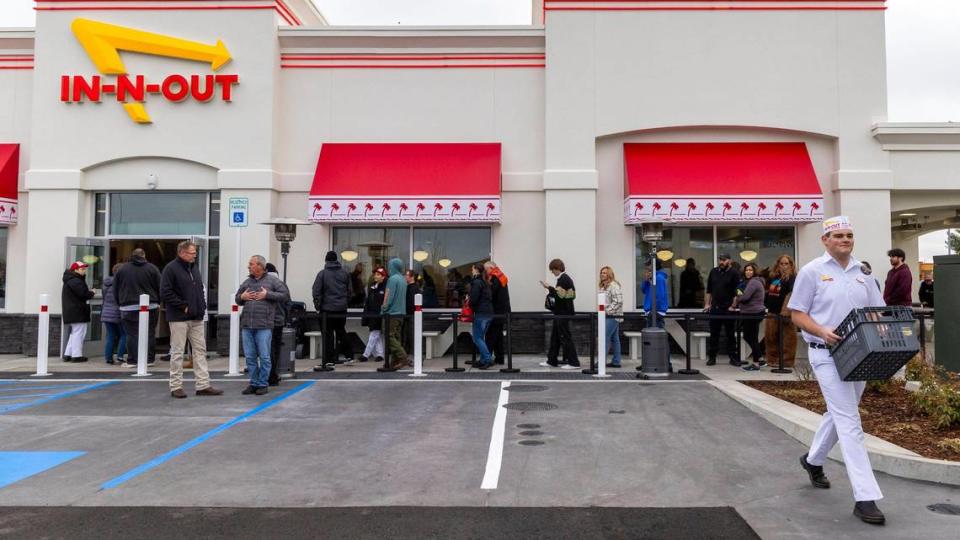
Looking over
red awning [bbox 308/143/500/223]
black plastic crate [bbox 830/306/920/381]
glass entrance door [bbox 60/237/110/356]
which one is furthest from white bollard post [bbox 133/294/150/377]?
black plastic crate [bbox 830/306/920/381]

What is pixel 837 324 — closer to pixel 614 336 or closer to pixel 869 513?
pixel 869 513

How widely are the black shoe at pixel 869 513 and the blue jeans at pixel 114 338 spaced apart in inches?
469

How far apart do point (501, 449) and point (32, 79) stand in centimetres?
1408

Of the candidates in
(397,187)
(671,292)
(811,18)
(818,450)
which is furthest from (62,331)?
(811,18)

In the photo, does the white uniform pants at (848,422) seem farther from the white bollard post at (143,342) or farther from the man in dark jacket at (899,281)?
the white bollard post at (143,342)

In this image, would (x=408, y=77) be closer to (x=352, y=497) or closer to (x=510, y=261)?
(x=510, y=261)

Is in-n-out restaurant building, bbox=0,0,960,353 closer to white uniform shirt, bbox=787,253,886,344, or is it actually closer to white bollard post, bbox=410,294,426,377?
white bollard post, bbox=410,294,426,377

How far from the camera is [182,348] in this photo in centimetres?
838

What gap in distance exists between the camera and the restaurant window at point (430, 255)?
1298 centimetres

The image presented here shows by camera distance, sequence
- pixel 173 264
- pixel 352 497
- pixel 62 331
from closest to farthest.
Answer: pixel 352 497
pixel 173 264
pixel 62 331

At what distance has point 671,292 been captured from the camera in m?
12.9

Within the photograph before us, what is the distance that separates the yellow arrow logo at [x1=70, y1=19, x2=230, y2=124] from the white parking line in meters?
9.78

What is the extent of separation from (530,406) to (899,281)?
703 centimetres

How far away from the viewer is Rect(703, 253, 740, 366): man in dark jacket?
11.1 meters
